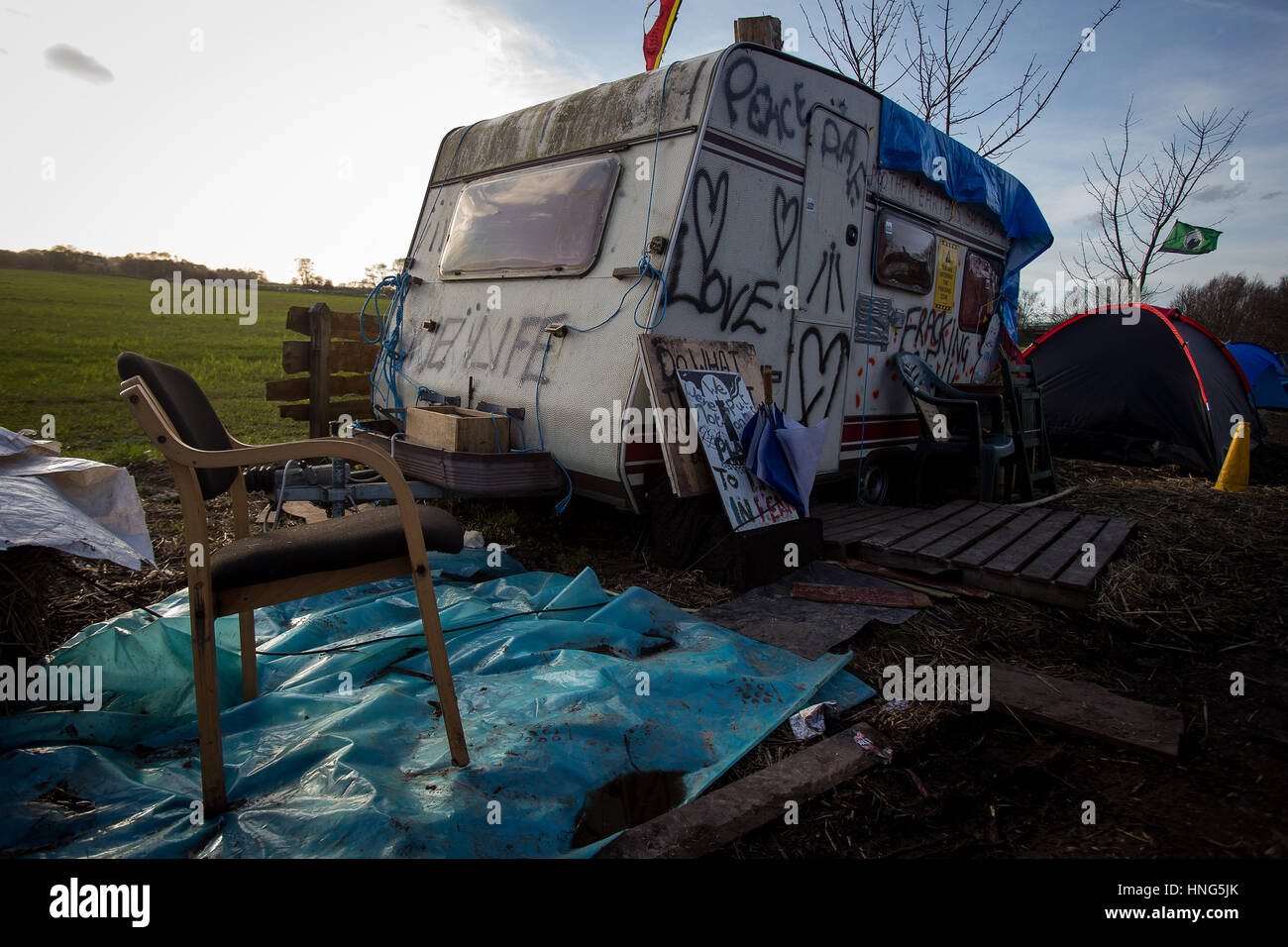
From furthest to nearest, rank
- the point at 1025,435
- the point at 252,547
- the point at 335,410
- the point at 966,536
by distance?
1. the point at 335,410
2. the point at 1025,435
3. the point at 966,536
4. the point at 252,547

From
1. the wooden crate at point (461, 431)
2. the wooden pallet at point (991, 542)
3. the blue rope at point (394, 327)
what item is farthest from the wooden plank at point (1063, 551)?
the blue rope at point (394, 327)

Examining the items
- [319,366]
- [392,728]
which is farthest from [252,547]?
[319,366]

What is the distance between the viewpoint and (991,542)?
14.8 ft

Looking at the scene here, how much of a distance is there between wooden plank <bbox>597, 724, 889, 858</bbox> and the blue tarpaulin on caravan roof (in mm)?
4518

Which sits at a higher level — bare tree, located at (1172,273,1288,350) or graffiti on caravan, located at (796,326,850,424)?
bare tree, located at (1172,273,1288,350)

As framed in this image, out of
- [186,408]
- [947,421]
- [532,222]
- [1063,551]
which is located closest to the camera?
[186,408]

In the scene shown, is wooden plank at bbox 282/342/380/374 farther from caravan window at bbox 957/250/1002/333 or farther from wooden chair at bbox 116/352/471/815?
caravan window at bbox 957/250/1002/333

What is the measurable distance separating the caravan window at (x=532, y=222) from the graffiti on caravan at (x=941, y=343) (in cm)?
298

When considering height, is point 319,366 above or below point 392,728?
above

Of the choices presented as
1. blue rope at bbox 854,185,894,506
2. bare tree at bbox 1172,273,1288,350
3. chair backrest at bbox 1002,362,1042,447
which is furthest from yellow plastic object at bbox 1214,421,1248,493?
bare tree at bbox 1172,273,1288,350

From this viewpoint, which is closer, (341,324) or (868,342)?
(868,342)

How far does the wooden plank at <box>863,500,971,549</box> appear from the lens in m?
4.39

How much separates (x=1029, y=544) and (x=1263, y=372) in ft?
44.7

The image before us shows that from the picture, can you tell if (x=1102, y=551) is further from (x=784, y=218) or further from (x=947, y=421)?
(x=784, y=218)
